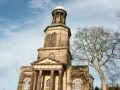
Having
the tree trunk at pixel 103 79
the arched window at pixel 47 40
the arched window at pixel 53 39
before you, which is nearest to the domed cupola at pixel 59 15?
the arched window at pixel 53 39

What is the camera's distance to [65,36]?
39656 millimetres

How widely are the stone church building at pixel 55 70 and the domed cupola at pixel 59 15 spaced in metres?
1.44

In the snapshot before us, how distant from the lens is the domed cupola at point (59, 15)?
1624 inches

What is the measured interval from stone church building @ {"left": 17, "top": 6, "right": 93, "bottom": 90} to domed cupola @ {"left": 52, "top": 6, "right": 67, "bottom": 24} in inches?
56.8

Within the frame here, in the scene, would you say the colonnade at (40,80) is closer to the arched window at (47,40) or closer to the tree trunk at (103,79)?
the arched window at (47,40)

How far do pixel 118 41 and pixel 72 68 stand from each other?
48.3 ft

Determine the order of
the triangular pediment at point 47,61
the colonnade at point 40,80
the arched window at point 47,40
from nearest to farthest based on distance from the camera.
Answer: the colonnade at point 40,80 → the triangular pediment at point 47,61 → the arched window at point 47,40

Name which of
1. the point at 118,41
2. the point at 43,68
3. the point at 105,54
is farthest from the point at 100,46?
the point at 43,68

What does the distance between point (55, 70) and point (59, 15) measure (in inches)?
454

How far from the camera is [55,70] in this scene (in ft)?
115

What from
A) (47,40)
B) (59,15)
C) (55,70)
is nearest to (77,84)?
(55,70)

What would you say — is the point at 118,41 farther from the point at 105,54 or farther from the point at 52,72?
the point at 52,72

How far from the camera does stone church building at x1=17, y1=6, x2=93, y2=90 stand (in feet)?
115

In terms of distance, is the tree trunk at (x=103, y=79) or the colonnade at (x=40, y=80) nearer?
the tree trunk at (x=103, y=79)
